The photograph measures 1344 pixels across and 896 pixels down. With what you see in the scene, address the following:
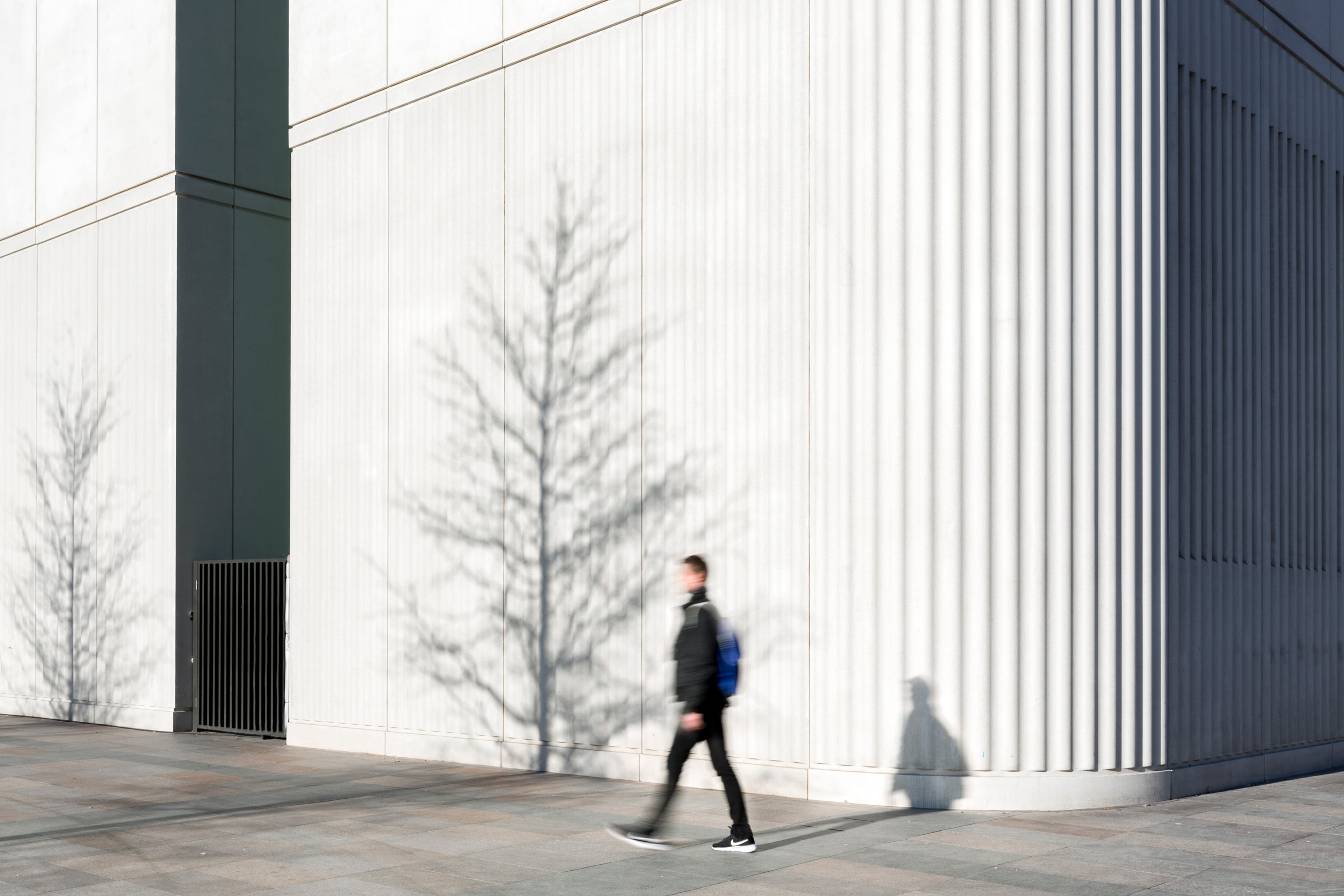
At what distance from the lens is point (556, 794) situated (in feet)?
40.9

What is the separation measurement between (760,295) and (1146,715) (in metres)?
5.13

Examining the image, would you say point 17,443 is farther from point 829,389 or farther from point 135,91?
point 829,389

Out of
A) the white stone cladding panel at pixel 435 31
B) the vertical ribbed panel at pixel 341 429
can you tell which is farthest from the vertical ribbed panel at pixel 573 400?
the vertical ribbed panel at pixel 341 429

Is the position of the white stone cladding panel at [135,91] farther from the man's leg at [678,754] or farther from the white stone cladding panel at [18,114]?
the man's leg at [678,754]

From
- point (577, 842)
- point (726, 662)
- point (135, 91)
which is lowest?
point (577, 842)

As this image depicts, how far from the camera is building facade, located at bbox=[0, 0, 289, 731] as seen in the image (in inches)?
792

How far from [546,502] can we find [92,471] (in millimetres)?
10756

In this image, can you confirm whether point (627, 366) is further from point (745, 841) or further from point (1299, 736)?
point (1299, 736)

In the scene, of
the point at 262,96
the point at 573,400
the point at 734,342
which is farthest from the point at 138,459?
the point at 734,342

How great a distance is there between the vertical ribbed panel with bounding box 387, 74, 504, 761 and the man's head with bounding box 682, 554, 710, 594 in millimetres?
5884

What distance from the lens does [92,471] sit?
70.4 feet

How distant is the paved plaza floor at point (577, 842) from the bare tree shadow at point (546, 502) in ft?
3.56

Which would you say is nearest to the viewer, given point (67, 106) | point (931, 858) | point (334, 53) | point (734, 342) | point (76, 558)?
point (931, 858)

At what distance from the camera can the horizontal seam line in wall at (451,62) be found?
14.2m
